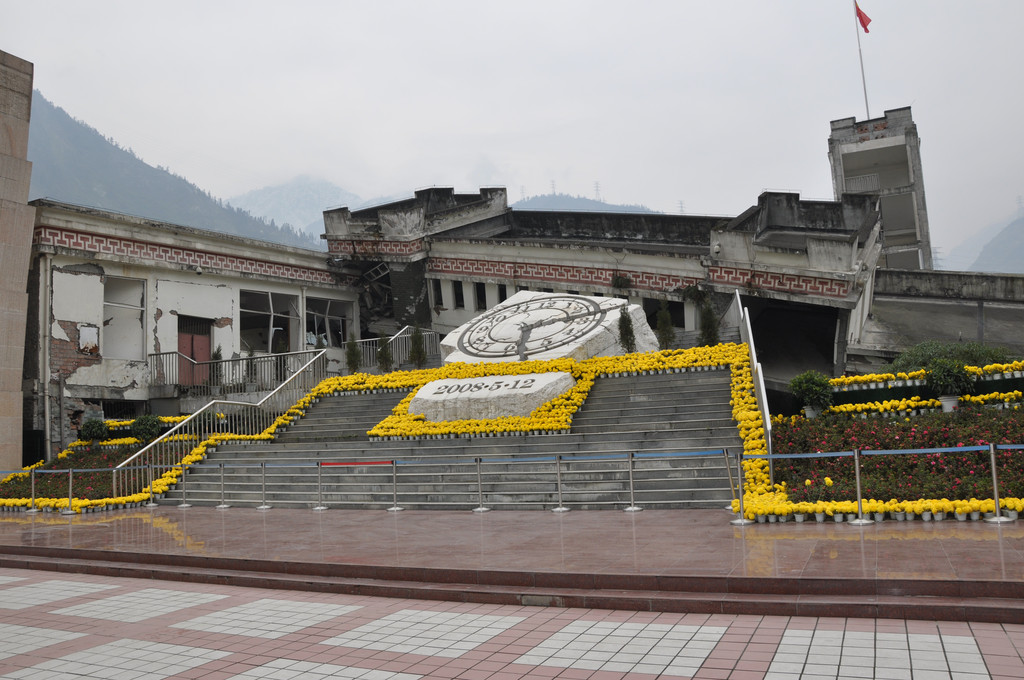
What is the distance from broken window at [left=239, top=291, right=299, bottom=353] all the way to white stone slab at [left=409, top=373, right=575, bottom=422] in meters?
9.96

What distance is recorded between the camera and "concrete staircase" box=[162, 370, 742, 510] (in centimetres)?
1109

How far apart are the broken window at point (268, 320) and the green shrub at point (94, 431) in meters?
6.69

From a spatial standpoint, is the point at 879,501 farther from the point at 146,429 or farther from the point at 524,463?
the point at 146,429

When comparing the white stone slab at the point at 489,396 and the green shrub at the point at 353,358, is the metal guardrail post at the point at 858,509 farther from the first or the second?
the green shrub at the point at 353,358

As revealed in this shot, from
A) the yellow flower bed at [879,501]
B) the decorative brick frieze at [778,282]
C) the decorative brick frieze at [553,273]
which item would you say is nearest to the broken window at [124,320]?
the decorative brick frieze at [553,273]

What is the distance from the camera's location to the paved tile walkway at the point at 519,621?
185 inches

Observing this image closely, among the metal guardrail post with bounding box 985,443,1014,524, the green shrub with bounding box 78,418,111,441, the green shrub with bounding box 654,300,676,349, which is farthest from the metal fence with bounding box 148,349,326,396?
the metal guardrail post with bounding box 985,443,1014,524

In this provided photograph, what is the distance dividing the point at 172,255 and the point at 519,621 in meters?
18.8

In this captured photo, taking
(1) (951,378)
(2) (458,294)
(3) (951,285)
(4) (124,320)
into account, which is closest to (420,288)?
(2) (458,294)

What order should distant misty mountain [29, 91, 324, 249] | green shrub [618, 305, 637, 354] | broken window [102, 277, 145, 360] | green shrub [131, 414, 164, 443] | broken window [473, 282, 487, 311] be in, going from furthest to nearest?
distant misty mountain [29, 91, 324, 249]
broken window [473, 282, 487, 311]
broken window [102, 277, 145, 360]
green shrub [618, 305, 637, 354]
green shrub [131, 414, 164, 443]

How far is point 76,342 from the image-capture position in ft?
63.9

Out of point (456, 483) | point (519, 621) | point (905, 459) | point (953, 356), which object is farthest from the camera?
point (953, 356)

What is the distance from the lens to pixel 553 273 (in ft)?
77.5

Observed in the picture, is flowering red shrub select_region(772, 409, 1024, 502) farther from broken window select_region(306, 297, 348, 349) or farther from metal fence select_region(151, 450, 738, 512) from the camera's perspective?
broken window select_region(306, 297, 348, 349)
